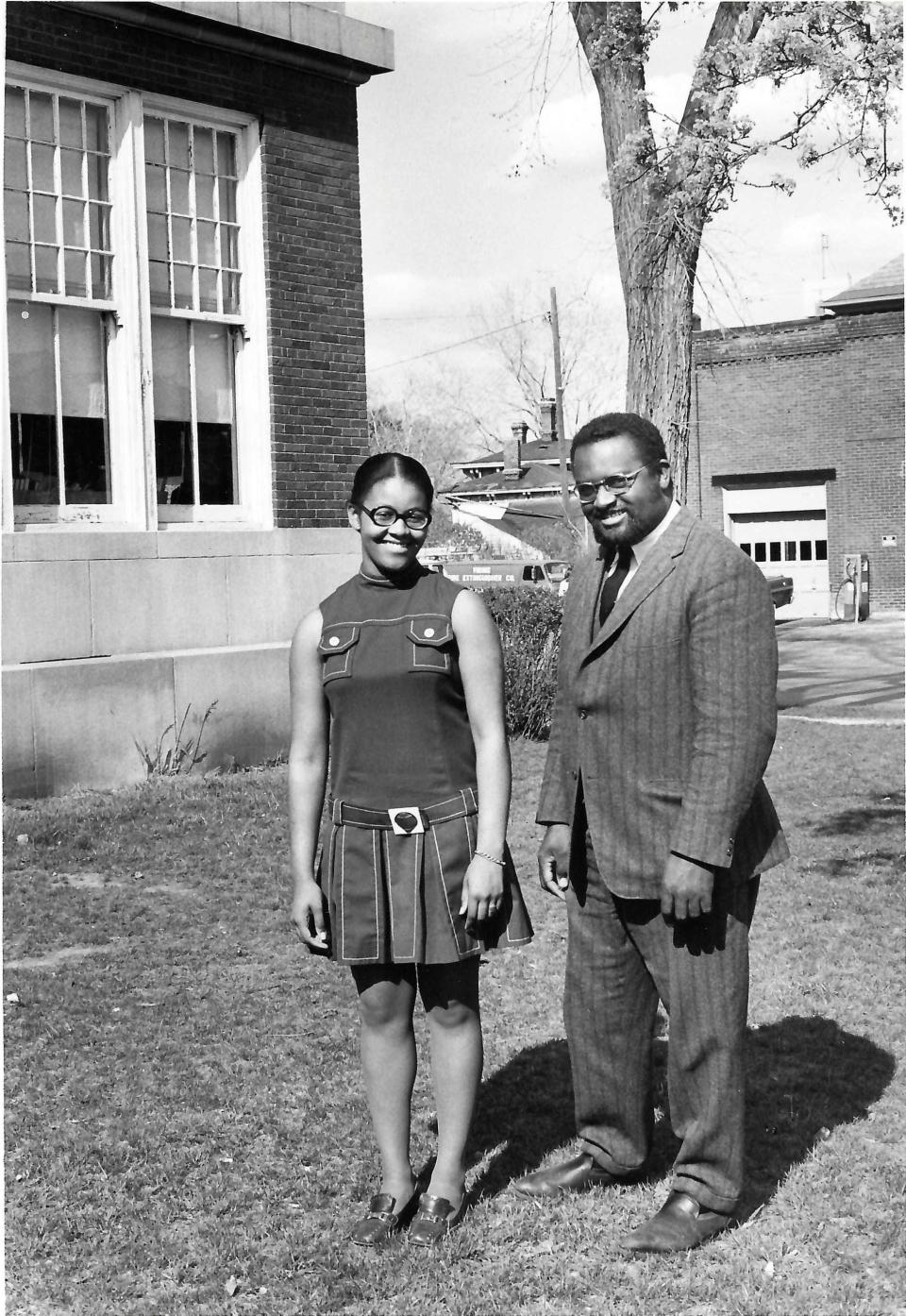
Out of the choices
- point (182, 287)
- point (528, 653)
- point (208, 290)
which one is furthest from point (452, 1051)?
point (528, 653)

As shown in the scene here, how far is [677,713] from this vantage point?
3.93 metres

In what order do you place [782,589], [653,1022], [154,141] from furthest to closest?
[782,589] → [154,141] → [653,1022]

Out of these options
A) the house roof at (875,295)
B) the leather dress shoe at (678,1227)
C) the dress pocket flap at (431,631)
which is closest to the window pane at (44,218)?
the dress pocket flap at (431,631)

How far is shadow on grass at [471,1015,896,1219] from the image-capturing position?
181 inches

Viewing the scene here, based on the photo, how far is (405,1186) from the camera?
4094 millimetres

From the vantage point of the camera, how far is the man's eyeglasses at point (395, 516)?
3.92 m

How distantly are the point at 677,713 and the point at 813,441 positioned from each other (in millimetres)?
33492

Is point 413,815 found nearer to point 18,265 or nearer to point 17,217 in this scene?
point 18,265

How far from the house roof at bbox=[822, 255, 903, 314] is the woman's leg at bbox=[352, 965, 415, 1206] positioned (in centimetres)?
3334

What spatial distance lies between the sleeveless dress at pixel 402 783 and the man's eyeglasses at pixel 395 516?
6.5 inches

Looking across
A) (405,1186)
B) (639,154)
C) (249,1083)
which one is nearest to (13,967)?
(249,1083)

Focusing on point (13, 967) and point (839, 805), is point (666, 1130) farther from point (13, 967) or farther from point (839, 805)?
point (839, 805)

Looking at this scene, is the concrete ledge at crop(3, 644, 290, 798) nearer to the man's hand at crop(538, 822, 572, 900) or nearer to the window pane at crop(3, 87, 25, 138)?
the window pane at crop(3, 87, 25, 138)

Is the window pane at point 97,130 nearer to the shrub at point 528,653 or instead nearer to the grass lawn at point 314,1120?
the shrub at point 528,653
